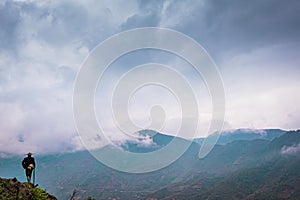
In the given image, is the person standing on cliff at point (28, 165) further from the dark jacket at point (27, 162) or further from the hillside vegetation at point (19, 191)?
the hillside vegetation at point (19, 191)

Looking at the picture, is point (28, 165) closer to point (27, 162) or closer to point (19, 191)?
point (27, 162)

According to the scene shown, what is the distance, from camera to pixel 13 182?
59.0ft

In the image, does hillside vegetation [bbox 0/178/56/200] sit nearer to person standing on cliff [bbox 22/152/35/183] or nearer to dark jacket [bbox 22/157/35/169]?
person standing on cliff [bbox 22/152/35/183]

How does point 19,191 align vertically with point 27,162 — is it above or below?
below

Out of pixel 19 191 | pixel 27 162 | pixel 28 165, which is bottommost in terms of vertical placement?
pixel 19 191

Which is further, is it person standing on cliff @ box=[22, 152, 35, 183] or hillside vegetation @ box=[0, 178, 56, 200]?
person standing on cliff @ box=[22, 152, 35, 183]

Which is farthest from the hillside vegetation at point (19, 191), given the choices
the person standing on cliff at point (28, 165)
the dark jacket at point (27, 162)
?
the dark jacket at point (27, 162)

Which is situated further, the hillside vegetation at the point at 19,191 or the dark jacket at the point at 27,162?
the dark jacket at the point at 27,162

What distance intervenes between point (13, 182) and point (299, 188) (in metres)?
219

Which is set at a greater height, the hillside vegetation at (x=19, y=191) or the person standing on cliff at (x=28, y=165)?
the person standing on cliff at (x=28, y=165)

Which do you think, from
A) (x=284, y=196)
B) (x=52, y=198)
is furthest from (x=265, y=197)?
(x=52, y=198)

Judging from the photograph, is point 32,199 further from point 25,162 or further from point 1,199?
point 25,162

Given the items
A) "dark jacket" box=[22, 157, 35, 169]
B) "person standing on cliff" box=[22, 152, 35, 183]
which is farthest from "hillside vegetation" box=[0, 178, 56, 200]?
"dark jacket" box=[22, 157, 35, 169]

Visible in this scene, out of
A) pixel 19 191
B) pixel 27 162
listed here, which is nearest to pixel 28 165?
pixel 27 162
